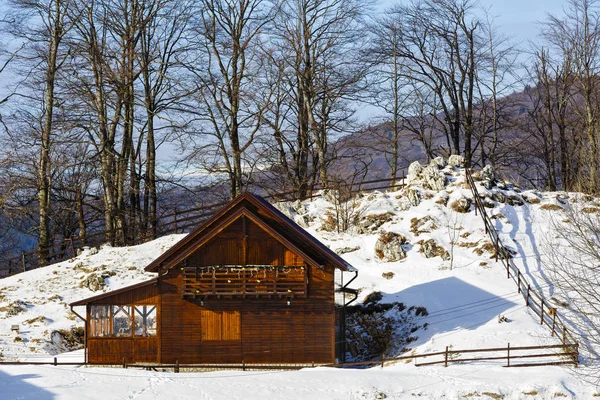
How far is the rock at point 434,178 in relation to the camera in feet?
148

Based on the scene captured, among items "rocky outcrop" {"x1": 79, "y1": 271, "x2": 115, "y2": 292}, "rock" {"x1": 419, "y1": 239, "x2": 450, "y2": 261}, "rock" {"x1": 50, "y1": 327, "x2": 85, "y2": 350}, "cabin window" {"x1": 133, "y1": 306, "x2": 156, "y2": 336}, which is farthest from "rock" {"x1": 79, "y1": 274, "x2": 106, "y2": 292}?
"rock" {"x1": 419, "y1": 239, "x2": 450, "y2": 261}

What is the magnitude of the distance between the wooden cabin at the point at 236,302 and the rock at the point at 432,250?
9.91 meters

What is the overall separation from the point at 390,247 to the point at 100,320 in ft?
52.1

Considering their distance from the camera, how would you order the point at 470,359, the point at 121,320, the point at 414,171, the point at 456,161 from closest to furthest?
the point at 470,359, the point at 121,320, the point at 414,171, the point at 456,161

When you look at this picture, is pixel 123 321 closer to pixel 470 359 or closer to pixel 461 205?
pixel 470 359

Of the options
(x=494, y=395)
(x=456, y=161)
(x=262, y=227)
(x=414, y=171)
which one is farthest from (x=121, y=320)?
(x=456, y=161)

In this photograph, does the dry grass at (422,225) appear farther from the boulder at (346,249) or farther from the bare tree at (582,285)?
the bare tree at (582,285)

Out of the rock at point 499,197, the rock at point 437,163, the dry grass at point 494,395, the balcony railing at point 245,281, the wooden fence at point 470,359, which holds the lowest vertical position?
the dry grass at point 494,395

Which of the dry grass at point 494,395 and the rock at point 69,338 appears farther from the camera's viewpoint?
the rock at point 69,338

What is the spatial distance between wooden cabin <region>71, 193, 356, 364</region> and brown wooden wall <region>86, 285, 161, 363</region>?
4 centimetres

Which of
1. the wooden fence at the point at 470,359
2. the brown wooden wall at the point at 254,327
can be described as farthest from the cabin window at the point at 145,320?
the wooden fence at the point at 470,359

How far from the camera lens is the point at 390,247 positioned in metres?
40.8

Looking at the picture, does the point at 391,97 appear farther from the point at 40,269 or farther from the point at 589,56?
the point at 40,269

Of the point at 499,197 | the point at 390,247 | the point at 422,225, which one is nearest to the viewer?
the point at 390,247
